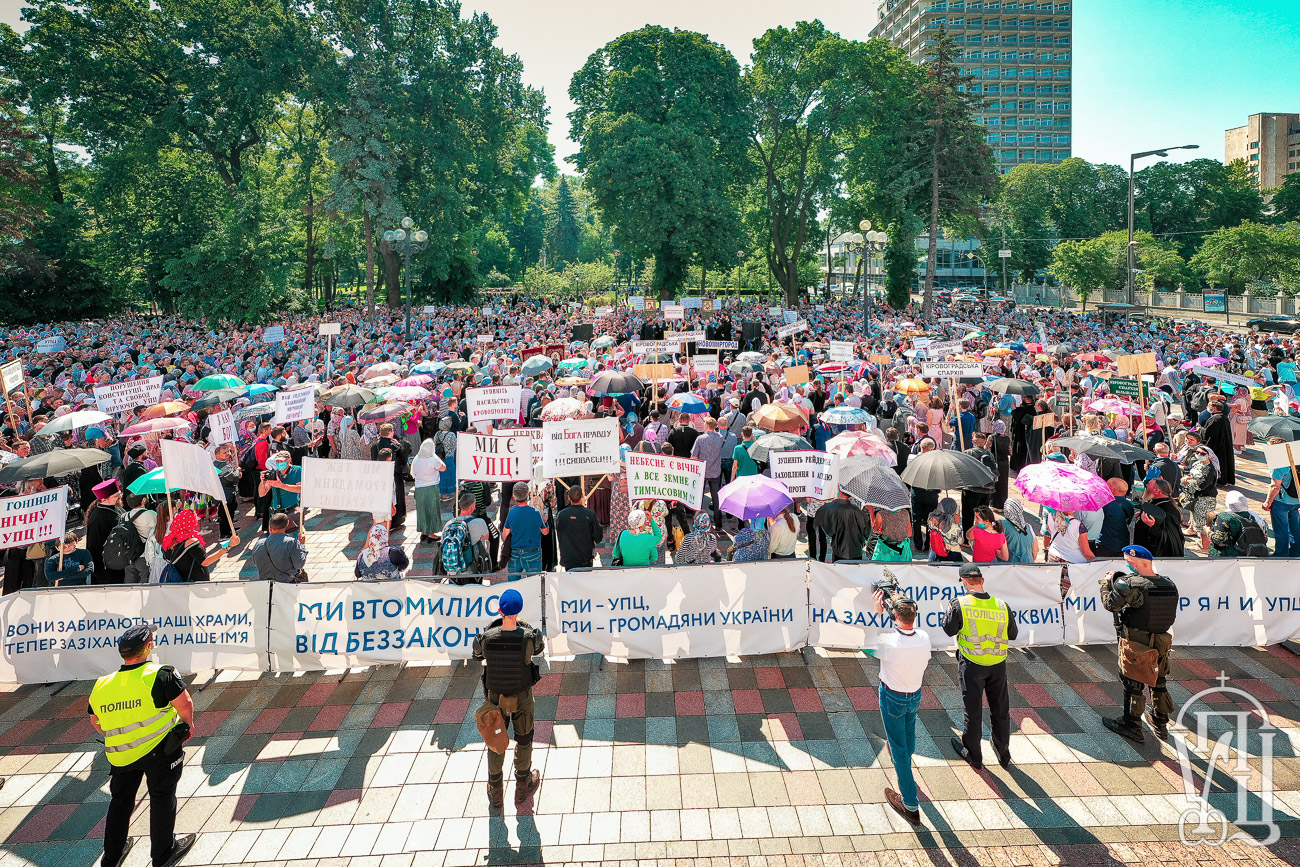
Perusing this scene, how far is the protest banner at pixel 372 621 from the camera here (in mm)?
6957

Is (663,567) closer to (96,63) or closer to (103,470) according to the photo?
(103,470)

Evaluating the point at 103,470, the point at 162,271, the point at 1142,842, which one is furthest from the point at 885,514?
the point at 162,271

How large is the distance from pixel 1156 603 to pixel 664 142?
1549 inches

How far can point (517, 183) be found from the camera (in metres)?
47.0

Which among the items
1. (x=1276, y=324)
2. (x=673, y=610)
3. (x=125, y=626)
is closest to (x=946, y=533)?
(x=673, y=610)

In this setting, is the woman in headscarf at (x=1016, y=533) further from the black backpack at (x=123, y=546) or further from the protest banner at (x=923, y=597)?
the black backpack at (x=123, y=546)

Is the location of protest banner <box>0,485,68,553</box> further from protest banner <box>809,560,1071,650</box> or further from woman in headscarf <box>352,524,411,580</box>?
protest banner <box>809,560,1071,650</box>

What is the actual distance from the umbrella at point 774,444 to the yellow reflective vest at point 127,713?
6.79 meters

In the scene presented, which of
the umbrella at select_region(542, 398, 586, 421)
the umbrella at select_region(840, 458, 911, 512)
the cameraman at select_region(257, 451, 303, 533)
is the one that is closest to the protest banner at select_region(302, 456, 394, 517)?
the cameraman at select_region(257, 451, 303, 533)

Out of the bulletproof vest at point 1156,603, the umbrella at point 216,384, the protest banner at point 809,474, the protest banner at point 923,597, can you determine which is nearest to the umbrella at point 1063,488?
the protest banner at point 923,597

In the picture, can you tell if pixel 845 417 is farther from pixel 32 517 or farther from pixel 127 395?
pixel 127 395

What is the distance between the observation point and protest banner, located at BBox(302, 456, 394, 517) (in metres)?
7.84

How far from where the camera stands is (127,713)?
457cm

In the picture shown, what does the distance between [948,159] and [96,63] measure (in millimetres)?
46225
